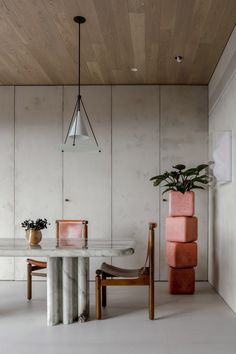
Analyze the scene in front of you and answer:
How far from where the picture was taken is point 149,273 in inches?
166

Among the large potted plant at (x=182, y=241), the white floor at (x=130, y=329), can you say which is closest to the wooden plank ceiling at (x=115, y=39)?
the large potted plant at (x=182, y=241)

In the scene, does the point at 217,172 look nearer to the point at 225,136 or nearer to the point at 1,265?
the point at 225,136

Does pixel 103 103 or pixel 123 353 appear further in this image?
pixel 103 103

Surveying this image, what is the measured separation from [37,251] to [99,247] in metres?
0.59

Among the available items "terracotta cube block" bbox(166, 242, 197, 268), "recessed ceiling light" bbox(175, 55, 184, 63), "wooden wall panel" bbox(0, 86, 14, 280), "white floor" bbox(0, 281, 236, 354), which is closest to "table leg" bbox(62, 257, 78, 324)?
"white floor" bbox(0, 281, 236, 354)

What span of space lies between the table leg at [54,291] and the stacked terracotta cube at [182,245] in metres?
→ 1.77

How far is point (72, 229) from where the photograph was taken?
Result: 539 centimetres

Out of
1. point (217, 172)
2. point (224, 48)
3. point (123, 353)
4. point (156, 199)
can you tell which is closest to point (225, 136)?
point (217, 172)

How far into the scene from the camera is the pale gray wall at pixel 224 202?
4.57 metres

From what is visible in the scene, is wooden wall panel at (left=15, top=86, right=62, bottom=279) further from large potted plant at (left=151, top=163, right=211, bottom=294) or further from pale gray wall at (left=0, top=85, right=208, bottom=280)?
large potted plant at (left=151, top=163, right=211, bottom=294)

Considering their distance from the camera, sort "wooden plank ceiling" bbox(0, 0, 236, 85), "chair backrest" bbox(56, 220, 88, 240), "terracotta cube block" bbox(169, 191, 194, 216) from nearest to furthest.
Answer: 1. "wooden plank ceiling" bbox(0, 0, 236, 85)
2. "chair backrest" bbox(56, 220, 88, 240)
3. "terracotta cube block" bbox(169, 191, 194, 216)

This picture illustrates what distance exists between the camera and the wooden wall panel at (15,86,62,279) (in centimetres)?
641

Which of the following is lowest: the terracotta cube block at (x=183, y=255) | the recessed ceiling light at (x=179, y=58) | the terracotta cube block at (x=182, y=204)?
the terracotta cube block at (x=183, y=255)

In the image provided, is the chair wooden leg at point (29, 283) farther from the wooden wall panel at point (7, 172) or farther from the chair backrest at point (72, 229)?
the wooden wall panel at point (7, 172)
